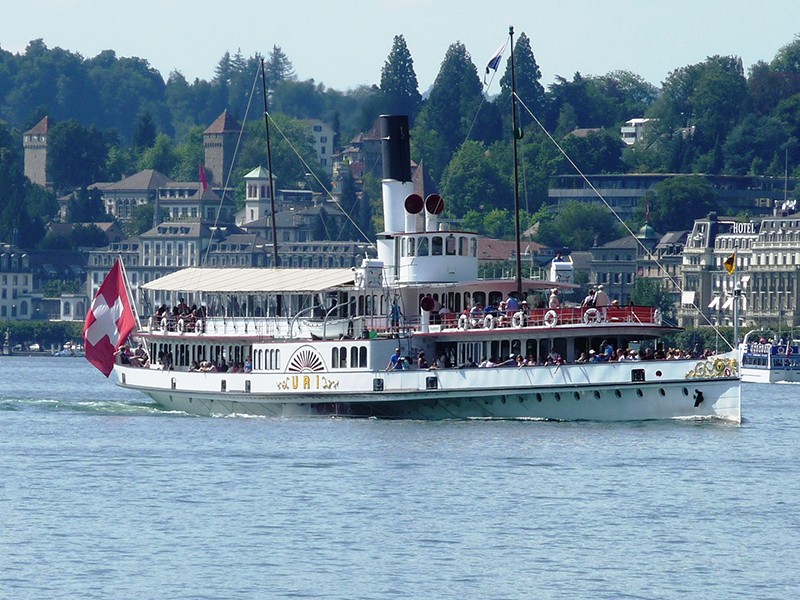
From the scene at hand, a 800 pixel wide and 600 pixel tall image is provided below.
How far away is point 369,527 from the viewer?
53969 millimetres

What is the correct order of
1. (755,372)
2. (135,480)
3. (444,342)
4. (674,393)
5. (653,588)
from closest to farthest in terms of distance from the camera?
(653,588), (135,480), (674,393), (444,342), (755,372)

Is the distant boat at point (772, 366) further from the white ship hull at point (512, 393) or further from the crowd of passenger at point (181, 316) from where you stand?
the white ship hull at point (512, 393)

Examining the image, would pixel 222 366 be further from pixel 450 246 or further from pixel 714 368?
pixel 714 368

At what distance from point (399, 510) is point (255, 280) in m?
27.0

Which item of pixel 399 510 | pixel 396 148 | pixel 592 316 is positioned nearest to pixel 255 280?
pixel 396 148

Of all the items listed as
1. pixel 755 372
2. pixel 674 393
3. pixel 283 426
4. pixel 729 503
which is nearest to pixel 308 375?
pixel 283 426

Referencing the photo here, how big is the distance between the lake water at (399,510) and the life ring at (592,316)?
295cm

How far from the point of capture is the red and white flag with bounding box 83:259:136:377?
294 ft

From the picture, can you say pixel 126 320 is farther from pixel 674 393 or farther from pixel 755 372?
pixel 755 372

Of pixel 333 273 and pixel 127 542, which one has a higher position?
pixel 333 273

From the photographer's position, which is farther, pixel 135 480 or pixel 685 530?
pixel 135 480

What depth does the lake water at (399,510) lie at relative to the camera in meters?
47.9

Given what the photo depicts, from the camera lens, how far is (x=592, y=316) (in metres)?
73.7

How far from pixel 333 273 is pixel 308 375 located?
419cm
